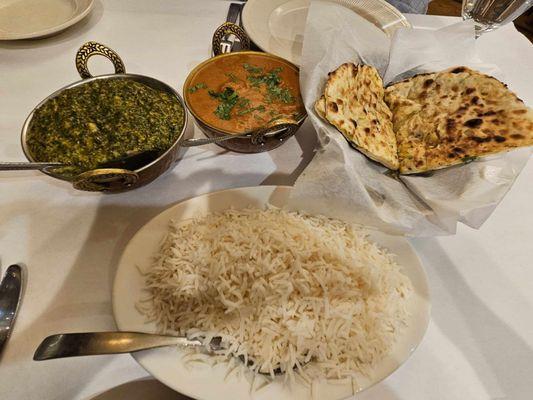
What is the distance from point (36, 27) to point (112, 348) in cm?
164

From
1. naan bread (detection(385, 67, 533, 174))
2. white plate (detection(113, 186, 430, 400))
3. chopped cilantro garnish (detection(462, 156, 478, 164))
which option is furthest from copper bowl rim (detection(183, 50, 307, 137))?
chopped cilantro garnish (detection(462, 156, 478, 164))

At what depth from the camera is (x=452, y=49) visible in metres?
1.62

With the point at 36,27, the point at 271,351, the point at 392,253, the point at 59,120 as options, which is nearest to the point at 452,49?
the point at 392,253

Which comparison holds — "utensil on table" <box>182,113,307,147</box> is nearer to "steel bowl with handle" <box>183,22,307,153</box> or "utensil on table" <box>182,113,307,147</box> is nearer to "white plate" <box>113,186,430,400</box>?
"steel bowl with handle" <box>183,22,307,153</box>

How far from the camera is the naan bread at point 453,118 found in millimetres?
1261

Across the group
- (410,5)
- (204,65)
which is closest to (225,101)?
(204,65)

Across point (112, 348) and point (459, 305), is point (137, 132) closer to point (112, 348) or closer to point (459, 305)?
point (112, 348)

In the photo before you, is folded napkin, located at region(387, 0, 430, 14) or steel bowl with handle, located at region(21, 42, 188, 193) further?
folded napkin, located at region(387, 0, 430, 14)

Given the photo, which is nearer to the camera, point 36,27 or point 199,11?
point 36,27

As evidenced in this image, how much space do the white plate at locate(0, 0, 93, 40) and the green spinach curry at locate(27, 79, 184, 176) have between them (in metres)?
0.68

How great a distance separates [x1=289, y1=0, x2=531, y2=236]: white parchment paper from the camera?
3.82 feet

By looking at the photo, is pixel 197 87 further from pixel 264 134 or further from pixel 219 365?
pixel 219 365

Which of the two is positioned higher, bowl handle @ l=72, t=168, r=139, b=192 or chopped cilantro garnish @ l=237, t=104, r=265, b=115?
chopped cilantro garnish @ l=237, t=104, r=265, b=115

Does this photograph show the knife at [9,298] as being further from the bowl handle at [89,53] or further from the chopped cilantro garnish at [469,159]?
the chopped cilantro garnish at [469,159]
